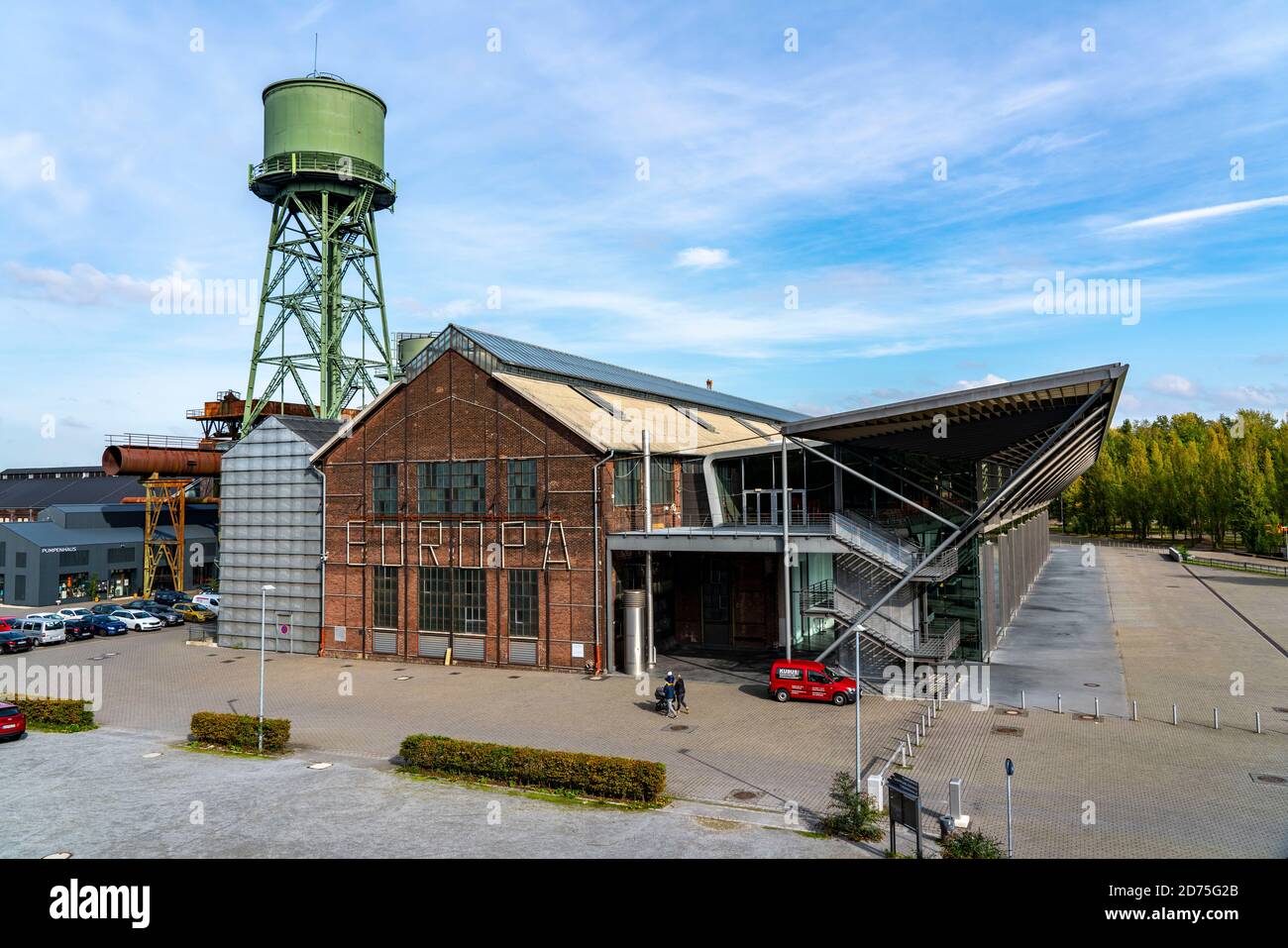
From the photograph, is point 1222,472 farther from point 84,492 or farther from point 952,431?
point 84,492

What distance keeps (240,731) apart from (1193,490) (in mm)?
112361

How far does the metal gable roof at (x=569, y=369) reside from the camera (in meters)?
39.3

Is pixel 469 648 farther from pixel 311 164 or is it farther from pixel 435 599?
pixel 311 164

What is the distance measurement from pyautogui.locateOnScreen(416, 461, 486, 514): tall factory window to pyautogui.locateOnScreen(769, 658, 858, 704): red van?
51.9 feet

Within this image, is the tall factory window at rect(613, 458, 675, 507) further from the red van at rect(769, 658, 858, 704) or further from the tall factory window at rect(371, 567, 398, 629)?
the tall factory window at rect(371, 567, 398, 629)

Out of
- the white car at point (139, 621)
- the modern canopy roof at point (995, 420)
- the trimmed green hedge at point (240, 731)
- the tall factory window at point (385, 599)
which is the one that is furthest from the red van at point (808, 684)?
the white car at point (139, 621)

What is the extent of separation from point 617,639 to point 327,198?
44481mm

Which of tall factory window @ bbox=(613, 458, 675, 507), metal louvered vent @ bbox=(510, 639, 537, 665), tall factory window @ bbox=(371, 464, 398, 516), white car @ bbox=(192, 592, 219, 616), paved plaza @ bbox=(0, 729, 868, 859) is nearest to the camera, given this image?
paved plaza @ bbox=(0, 729, 868, 859)

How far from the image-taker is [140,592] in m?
66.9

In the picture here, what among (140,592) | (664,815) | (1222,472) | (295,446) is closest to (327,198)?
(295,446)

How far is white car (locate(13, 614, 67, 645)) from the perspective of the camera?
45250mm

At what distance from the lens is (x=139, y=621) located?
165 ft

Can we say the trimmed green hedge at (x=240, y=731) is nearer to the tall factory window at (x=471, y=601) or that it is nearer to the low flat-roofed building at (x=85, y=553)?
the tall factory window at (x=471, y=601)

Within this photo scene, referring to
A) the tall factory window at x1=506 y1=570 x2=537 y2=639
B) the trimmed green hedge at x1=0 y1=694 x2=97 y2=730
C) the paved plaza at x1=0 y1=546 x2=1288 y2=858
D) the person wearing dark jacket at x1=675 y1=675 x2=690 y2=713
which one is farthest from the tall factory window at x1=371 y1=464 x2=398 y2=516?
the person wearing dark jacket at x1=675 y1=675 x2=690 y2=713
